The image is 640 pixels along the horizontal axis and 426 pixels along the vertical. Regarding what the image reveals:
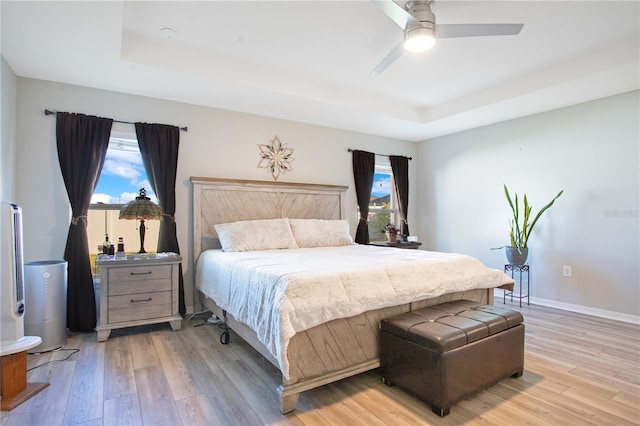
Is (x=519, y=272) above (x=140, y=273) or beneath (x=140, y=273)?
beneath

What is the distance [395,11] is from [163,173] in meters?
2.83

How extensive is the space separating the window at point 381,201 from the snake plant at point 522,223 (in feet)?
6.02

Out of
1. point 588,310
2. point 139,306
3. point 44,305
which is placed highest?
point 44,305

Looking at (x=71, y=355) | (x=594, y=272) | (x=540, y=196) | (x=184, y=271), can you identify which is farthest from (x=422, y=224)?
(x=71, y=355)

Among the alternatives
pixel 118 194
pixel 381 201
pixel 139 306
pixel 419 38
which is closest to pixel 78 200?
pixel 118 194

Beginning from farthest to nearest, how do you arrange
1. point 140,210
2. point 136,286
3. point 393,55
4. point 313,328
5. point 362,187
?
1. point 362,187
2. point 140,210
3. point 136,286
4. point 393,55
5. point 313,328

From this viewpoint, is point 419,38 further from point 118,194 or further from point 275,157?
point 118,194

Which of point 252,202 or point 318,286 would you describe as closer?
point 318,286

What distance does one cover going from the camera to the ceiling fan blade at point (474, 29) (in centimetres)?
222

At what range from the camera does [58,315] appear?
113 inches

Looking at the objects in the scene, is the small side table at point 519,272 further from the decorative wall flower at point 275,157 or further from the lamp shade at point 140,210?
the lamp shade at point 140,210

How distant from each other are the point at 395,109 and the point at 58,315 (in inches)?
167

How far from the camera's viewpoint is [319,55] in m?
3.21

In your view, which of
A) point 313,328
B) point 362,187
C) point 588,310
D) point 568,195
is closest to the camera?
point 313,328
